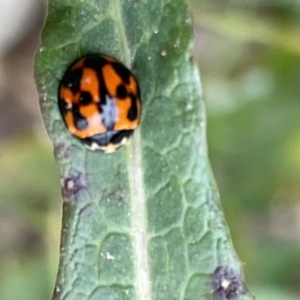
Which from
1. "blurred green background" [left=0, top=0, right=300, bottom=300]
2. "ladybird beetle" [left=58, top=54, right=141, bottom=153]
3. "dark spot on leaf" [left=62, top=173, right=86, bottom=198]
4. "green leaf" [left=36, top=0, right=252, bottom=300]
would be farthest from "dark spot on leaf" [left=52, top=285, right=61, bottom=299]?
"blurred green background" [left=0, top=0, right=300, bottom=300]

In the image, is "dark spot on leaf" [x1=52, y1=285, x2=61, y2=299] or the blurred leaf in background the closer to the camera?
"dark spot on leaf" [x1=52, y1=285, x2=61, y2=299]

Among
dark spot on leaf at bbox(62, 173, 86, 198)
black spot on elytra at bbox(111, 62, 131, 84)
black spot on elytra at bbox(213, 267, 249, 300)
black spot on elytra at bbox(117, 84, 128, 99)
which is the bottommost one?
black spot on elytra at bbox(213, 267, 249, 300)

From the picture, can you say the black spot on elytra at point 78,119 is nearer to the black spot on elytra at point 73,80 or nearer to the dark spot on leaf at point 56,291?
the black spot on elytra at point 73,80

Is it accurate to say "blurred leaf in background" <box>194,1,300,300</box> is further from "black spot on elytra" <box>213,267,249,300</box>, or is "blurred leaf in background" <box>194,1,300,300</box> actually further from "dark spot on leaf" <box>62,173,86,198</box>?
"dark spot on leaf" <box>62,173,86,198</box>

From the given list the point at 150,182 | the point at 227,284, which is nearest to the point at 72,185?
the point at 150,182

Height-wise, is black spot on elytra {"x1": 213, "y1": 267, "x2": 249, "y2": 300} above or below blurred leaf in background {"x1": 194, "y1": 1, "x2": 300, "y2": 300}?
below

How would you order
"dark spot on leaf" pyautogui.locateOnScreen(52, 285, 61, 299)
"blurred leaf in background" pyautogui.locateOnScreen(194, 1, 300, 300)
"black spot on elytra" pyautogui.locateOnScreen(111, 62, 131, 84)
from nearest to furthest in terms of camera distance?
"dark spot on leaf" pyautogui.locateOnScreen(52, 285, 61, 299) < "black spot on elytra" pyautogui.locateOnScreen(111, 62, 131, 84) < "blurred leaf in background" pyautogui.locateOnScreen(194, 1, 300, 300)

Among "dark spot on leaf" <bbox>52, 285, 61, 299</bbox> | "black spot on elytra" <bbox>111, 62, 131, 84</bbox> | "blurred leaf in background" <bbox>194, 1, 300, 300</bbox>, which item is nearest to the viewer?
"dark spot on leaf" <bbox>52, 285, 61, 299</bbox>
